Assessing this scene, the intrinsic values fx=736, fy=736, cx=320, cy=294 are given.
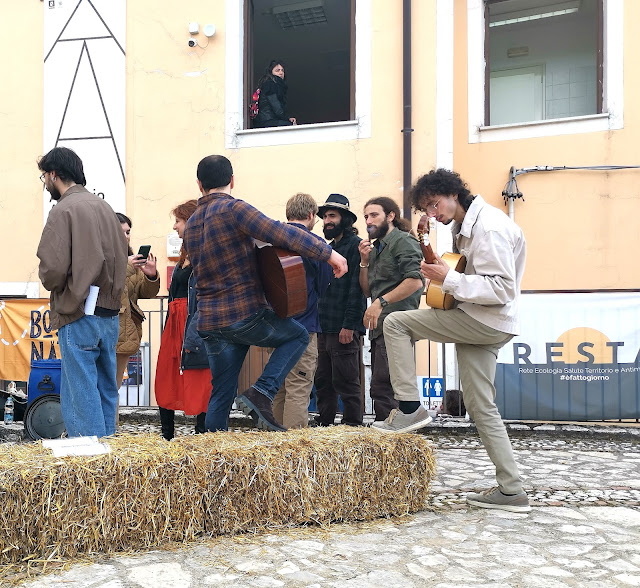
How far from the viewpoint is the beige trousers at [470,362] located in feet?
13.3

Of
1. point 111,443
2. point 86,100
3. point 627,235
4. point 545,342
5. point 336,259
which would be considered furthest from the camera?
point 86,100

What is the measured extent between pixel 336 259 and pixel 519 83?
874cm

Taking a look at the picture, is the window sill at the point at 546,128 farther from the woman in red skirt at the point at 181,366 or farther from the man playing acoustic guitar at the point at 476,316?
the man playing acoustic guitar at the point at 476,316

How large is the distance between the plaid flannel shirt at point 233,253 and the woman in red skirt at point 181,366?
1529 millimetres

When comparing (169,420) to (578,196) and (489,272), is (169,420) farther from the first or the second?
(578,196)

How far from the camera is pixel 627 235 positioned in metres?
10.3

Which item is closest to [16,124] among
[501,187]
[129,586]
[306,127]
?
[306,127]

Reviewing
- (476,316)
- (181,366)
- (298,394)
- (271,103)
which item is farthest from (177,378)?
(271,103)

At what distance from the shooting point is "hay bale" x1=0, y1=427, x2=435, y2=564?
304cm

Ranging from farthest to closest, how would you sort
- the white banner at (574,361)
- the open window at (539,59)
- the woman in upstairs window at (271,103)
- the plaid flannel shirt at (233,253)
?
the open window at (539,59) → the woman in upstairs window at (271,103) → the white banner at (574,361) → the plaid flannel shirt at (233,253)

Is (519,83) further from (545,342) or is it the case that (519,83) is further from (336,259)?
(336,259)

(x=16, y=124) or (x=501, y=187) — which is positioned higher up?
(x=16, y=124)

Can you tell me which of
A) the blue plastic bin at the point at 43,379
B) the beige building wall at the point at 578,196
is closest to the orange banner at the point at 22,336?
the blue plastic bin at the point at 43,379

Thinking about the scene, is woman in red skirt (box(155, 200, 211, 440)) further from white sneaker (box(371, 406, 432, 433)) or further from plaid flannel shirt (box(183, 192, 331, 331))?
white sneaker (box(371, 406, 432, 433))
